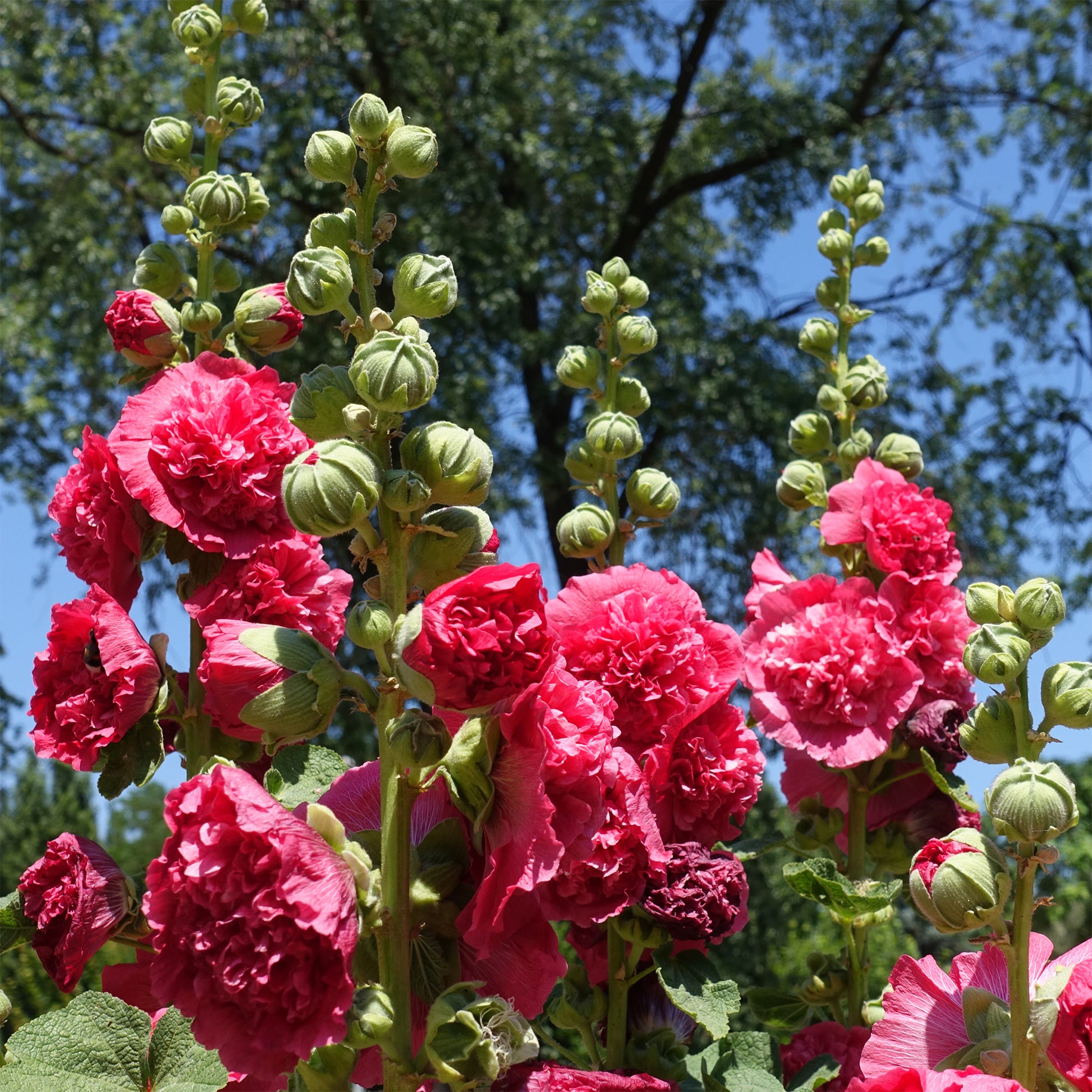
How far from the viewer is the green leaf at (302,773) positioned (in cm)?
104

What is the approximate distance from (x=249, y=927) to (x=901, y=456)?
1174 mm

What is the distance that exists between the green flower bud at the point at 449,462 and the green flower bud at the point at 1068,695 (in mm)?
429

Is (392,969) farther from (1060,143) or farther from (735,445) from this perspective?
(1060,143)

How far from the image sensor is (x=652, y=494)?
1.35 metres

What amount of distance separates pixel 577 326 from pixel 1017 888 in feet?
18.8

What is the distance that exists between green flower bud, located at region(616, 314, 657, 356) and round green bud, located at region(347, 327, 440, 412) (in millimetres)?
587

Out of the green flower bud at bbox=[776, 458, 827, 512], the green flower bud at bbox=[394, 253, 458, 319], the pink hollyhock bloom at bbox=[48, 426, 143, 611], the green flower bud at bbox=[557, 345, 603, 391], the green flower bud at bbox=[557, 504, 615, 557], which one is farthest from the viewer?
the green flower bud at bbox=[776, 458, 827, 512]

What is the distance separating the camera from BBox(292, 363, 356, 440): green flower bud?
886mm

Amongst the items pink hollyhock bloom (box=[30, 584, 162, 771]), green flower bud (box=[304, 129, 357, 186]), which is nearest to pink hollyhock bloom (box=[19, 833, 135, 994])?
pink hollyhock bloom (box=[30, 584, 162, 771])

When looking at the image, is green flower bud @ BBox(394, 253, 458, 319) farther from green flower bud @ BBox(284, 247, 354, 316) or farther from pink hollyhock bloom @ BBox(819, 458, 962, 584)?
pink hollyhock bloom @ BBox(819, 458, 962, 584)

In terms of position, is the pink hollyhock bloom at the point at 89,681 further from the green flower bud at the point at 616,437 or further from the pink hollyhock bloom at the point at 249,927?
the green flower bud at the point at 616,437

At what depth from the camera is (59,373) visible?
24.3ft

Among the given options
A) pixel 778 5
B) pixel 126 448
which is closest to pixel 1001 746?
pixel 126 448

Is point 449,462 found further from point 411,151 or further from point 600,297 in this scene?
point 600,297
